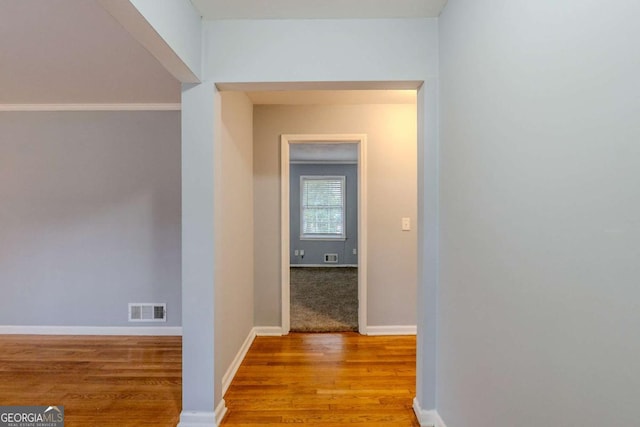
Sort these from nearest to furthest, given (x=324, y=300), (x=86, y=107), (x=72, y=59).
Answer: (x=72, y=59) < (x=86, y=107) < (x=324, y=300)

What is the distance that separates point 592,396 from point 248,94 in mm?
2836

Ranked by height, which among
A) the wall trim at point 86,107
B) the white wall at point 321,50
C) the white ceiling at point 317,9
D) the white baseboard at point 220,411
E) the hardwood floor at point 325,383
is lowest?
the hardwood floor at point 325,383

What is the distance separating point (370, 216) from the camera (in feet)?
10.2

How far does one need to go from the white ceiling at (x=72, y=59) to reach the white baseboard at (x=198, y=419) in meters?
2.23

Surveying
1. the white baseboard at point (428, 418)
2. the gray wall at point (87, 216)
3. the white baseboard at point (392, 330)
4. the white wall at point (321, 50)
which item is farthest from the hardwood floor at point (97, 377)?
the white wall at point (321, 50)

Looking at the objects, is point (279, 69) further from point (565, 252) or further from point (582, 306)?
point (582, 306)

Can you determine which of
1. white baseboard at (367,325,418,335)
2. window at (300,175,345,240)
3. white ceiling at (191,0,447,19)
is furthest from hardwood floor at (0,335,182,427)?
window at (300,175,345,240)

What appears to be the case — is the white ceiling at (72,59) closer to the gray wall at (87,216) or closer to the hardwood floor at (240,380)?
the gray wall at (87,216)

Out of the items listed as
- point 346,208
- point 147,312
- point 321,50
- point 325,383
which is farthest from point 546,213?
point 346,208

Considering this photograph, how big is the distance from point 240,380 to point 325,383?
0.63m

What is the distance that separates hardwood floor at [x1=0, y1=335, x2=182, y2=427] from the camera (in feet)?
6.31

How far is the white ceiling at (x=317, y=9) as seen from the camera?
1615 mm

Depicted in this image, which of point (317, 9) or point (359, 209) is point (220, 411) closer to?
point (359, 209)

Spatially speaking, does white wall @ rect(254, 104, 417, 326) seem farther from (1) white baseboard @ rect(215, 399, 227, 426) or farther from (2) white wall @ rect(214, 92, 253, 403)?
(1) white baseboard @ rect(215, 399, 227, 426)
